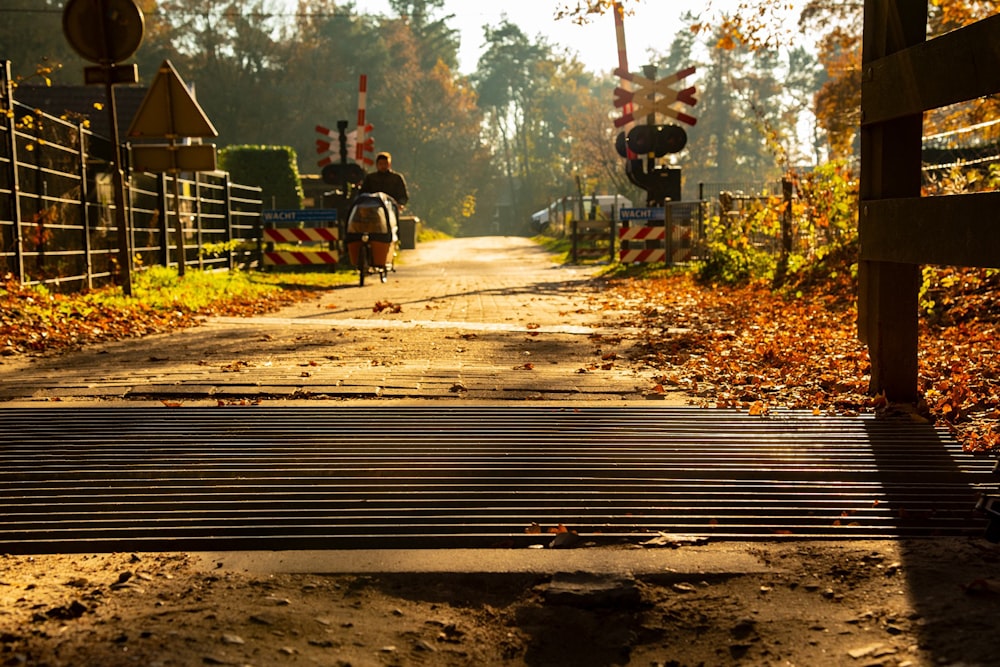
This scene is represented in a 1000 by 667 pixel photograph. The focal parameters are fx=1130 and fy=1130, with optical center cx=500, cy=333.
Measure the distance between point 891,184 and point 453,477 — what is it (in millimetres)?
2520

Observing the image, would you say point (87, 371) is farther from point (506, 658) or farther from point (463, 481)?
point (506, 658)

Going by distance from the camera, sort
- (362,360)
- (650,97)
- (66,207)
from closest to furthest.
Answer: (362,360), (66,207), (650,97)

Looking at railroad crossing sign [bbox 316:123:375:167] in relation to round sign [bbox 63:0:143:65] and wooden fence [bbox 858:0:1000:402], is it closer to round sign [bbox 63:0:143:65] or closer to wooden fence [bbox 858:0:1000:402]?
round sign [bbox 63:0:143:65]

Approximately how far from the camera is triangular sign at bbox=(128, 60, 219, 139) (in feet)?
46.8

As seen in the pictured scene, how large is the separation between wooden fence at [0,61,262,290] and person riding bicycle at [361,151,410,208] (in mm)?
2443

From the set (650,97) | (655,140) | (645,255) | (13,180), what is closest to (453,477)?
(13,180)

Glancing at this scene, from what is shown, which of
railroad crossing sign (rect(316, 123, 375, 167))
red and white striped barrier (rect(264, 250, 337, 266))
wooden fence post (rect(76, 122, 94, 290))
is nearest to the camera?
wooden fence post (rect(76, 122, 94, 290))

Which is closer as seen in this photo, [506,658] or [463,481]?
[506,658]

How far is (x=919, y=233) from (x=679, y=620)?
254 centimetres

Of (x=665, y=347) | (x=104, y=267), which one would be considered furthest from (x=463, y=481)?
(x=104, y=267)

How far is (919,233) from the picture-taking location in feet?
15.4

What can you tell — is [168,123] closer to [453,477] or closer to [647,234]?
[647,234]

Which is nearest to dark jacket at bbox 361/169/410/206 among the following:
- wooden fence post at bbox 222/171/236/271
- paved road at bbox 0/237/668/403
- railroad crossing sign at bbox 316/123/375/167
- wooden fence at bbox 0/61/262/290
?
wooden fence at bbox 0/61/262/290

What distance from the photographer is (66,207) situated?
1355 centimetres
